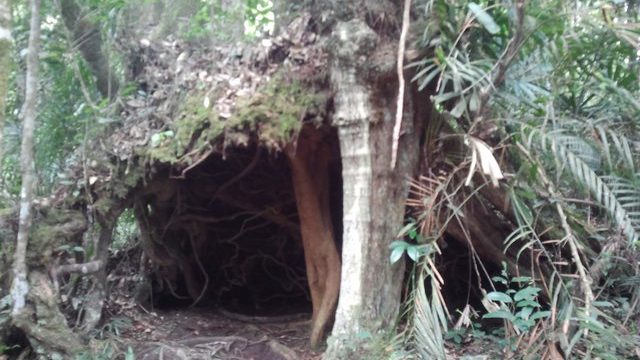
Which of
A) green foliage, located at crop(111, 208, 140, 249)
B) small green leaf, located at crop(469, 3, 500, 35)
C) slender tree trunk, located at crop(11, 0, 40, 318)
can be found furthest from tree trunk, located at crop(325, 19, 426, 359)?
green foliage, located at crop(111, 208, 140, 249)

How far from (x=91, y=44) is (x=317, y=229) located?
300 centimetres

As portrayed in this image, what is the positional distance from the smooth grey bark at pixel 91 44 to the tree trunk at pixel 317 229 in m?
2.05

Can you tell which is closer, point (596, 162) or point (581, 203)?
point (596, 162)

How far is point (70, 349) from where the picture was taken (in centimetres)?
448

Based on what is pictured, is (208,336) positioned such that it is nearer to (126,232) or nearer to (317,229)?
(317,229)

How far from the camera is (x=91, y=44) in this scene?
242 inches

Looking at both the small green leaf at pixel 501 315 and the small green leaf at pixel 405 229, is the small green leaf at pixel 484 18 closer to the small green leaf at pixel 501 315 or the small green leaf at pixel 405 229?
the small green leaf at pixel 405 229

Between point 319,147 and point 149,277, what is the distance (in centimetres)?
261

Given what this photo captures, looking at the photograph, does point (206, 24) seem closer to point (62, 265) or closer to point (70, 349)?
point (62, 265)

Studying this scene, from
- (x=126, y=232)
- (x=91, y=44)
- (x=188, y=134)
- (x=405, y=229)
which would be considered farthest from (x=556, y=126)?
(x=126, y=232)

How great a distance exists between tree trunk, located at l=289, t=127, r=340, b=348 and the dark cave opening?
0.74 feet

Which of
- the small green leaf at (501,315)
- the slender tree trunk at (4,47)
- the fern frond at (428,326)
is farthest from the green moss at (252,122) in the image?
the small green leaf at (501,315)

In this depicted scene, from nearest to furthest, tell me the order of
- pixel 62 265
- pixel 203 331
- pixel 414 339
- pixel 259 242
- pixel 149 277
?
pixel 414 339
pixel 62 265
pixel 203 331
pixel 149 277
pixel 259 242

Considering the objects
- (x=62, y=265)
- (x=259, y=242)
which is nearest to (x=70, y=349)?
(x=62, y=265)
